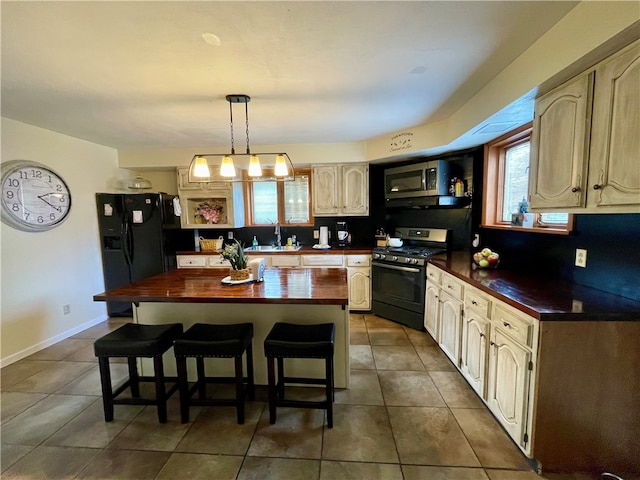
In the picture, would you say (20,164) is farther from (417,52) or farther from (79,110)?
(417,52)

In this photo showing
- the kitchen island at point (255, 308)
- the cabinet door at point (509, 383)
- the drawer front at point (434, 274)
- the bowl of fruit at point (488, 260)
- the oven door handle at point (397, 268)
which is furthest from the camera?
the oven door handle at point (397, 268)

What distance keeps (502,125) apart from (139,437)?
3.57 metres

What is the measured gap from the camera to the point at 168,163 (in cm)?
421

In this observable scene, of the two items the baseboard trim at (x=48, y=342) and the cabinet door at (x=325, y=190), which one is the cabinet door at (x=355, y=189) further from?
the baseboard trim at (x=48, y=342)

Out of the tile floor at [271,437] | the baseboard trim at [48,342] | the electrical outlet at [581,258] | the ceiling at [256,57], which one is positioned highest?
the ceiling at [256,57]

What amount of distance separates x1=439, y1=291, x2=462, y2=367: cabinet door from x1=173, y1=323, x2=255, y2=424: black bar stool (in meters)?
1.75

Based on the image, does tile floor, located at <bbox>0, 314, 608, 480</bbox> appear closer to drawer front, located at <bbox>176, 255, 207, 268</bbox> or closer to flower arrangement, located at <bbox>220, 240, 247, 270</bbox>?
flower arrangement, located at <bbox>220, 240, 247, 270</bbox>

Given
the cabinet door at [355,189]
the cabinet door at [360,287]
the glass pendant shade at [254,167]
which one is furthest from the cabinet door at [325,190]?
the glass pendant shade at [254,167]

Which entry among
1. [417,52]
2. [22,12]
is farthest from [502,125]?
[22,12]

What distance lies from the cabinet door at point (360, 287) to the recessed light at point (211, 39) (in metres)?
2.97

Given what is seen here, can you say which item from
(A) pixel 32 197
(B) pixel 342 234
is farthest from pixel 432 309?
(A) pixel 32 197

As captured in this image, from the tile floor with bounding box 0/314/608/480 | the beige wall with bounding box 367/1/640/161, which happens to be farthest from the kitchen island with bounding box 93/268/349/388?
the beige wall with bounding box 367/1/640/161

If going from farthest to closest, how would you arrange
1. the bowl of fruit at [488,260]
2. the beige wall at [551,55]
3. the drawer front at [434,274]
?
the drawer front at [434,274], the bowl of fruit at [488,260], the beige wall at [551,55]

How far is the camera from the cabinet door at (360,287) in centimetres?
399
